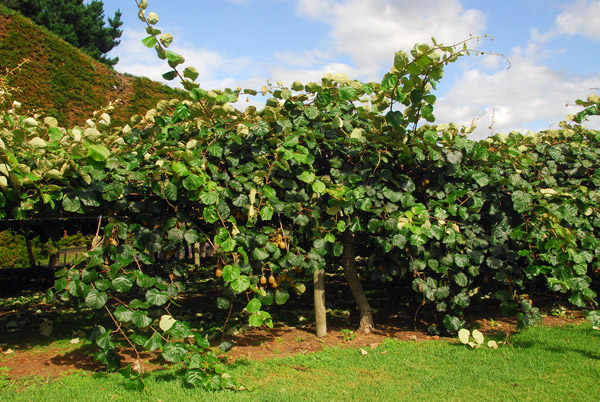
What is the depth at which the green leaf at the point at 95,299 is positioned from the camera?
132 inches

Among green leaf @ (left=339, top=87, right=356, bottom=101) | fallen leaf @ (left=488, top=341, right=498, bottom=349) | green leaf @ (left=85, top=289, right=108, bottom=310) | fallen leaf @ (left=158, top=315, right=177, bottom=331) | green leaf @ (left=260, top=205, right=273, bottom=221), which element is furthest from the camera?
fallen leaf @ (left=488, top=341, right=498, bottom=349)

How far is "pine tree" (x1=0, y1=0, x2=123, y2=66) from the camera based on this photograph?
25.5m

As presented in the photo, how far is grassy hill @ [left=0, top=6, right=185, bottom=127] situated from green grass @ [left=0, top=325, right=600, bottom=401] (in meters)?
12.9

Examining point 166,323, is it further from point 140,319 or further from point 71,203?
point 71,203

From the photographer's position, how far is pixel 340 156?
450cm

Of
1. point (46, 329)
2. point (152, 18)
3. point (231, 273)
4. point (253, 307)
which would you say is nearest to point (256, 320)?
point (253, 307)

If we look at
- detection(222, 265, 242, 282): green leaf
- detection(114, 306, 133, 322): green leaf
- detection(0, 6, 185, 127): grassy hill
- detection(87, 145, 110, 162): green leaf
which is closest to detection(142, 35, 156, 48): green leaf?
detection(87, 145, 110, 162): green leaf

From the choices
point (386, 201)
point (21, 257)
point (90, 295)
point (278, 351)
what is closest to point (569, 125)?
point (386, 201)

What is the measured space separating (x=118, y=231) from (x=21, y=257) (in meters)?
11.4

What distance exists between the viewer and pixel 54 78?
51.8 ft

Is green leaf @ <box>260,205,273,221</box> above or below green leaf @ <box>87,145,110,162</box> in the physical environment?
below

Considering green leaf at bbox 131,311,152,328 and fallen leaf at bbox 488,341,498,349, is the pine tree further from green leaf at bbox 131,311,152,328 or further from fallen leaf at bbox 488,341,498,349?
fallen leaf at bbox 488,341,498,349

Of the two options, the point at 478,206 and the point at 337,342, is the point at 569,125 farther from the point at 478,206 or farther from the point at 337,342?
the point at 337,342

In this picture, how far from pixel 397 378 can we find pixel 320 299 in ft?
4.45
